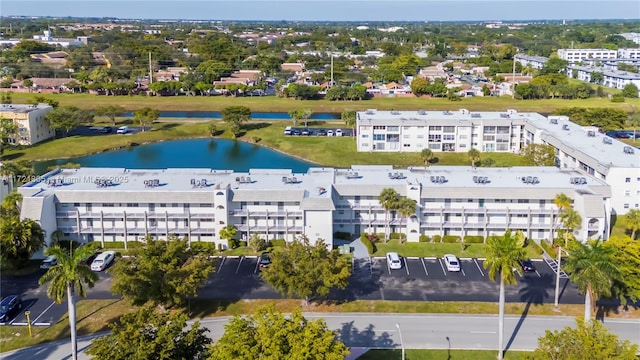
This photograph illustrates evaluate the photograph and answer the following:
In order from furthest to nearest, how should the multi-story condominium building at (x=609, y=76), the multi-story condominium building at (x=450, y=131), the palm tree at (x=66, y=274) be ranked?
the multi-story condominium building at (x=609, y=76), the multi-story condominium building at (x=450, y=131), the palm tree at (x=66, y=274)

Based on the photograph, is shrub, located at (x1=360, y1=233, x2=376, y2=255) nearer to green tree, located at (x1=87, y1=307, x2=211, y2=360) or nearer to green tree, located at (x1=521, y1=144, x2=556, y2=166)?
green tree, located at (x1=87, y1=307, x2=211, y2=360)

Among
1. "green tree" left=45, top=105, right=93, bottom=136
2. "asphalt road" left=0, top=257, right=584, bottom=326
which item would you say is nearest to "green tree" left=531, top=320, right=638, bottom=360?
"asphalt road" left=0, top=257, right=584, bottom=326

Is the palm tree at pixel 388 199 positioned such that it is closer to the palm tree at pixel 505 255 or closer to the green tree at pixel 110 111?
the palm tree at pixel 505 255

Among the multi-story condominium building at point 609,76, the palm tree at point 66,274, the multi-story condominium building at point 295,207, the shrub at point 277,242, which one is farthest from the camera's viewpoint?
the multi-story condominium building at point 609,76

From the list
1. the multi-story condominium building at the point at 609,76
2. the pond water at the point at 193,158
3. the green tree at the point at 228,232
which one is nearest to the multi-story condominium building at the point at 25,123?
the pond water at the point at 193,158

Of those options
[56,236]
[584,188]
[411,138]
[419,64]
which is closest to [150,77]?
[419,64]

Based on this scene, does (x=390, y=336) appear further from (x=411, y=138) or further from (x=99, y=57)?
(x=99, y=57)

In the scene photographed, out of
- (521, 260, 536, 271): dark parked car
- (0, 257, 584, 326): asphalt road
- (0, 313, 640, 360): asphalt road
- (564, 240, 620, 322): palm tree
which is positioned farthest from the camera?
(521, 260, 536, 271): dark parked car
